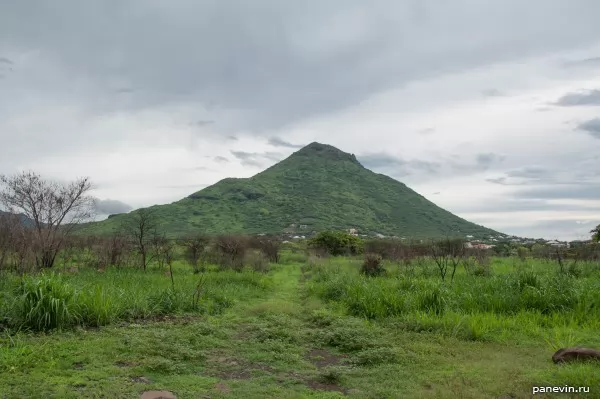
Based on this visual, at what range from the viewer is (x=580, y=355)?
5.92 m

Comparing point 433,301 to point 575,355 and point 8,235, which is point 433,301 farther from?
point 8,235

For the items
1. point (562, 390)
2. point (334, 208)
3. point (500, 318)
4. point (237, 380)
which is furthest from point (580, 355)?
point (334, 208)

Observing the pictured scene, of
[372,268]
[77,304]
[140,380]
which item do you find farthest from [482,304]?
[372,268]

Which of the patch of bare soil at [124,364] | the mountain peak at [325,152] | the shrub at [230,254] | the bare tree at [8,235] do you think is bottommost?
the patch of bare soil at [124,364]

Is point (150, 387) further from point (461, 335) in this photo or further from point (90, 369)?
point (461, 335)

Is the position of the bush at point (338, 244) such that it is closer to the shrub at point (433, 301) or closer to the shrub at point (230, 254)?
the shrub at point (230, 254)

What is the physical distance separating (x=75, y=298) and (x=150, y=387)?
423 centimetres

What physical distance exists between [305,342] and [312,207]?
90.0m

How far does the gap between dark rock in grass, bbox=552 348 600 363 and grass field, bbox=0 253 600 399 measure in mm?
241

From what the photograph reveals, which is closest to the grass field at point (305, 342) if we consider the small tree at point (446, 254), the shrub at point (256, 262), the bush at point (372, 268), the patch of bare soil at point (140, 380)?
the patch of bare soil at point (140, 380)

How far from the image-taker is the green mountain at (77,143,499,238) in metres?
86.4

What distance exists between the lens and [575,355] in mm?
5969

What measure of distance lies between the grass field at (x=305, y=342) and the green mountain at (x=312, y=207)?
66.9m

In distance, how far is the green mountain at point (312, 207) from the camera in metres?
86.4
